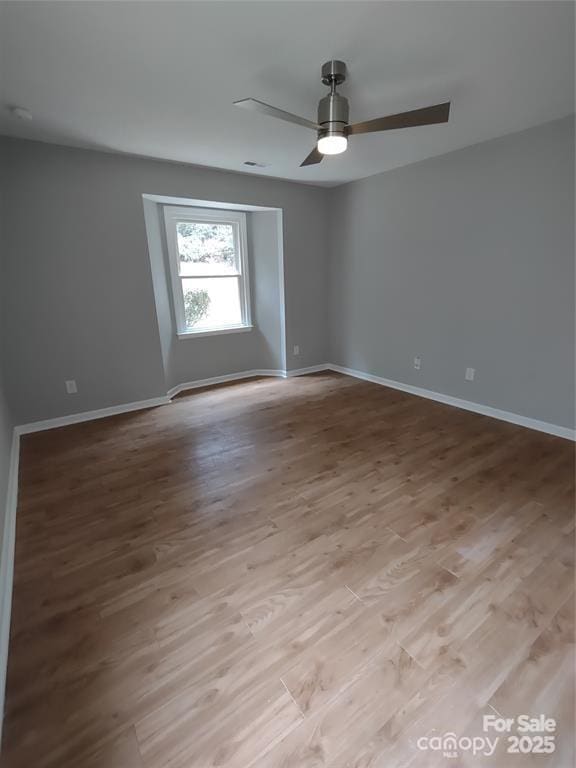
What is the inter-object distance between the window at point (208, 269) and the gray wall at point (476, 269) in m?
1.43

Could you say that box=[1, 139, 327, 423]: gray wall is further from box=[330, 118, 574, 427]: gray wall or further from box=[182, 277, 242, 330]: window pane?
box=[330, 118, 574, 427]: gray wall

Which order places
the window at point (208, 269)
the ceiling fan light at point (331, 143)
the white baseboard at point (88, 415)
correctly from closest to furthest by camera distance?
the ceiling fan light at point (331, 143), the white baseboard at point (88, 415), the window at point (208, 269)

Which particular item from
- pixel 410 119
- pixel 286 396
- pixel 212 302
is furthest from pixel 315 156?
pixel 212 302

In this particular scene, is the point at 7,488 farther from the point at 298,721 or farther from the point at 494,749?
the point at 494,749

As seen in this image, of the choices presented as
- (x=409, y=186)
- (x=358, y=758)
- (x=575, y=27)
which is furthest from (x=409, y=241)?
(x=358, y=758)

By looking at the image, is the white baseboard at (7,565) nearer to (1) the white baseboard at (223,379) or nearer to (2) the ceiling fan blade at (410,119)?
(1) the white baseboard at (223,379)

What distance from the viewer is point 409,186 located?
11.7ft

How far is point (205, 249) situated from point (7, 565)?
12.0 ft

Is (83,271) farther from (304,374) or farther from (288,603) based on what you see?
(288,603)

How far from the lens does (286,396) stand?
405 cm

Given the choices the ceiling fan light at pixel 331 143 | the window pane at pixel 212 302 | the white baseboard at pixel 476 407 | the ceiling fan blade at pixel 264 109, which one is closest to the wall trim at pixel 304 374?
the white baseboard at pixel 476 407

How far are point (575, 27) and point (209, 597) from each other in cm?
309

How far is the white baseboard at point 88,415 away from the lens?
319cm

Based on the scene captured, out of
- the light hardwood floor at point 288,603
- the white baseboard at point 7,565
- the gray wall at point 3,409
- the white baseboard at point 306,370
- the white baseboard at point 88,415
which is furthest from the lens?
the white baseboard at point 306,370
